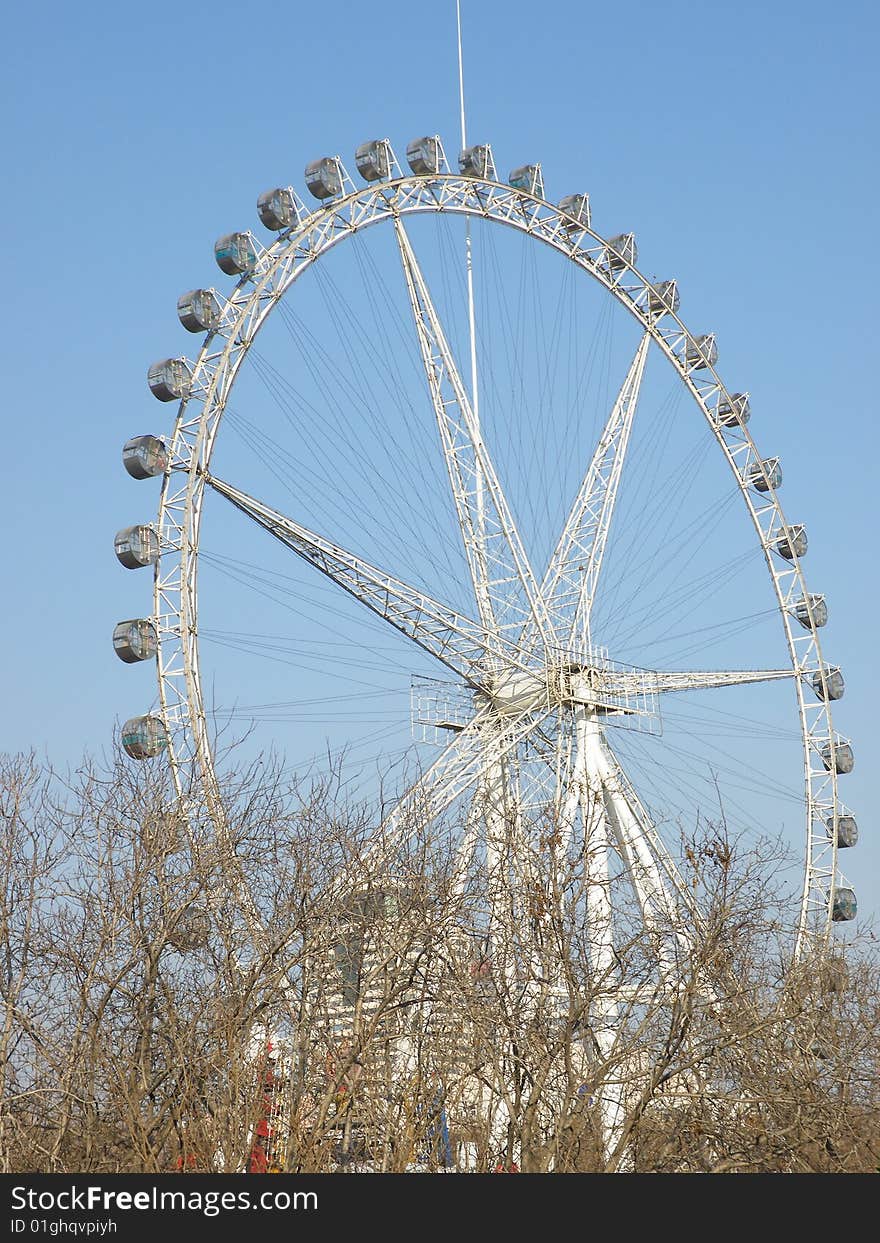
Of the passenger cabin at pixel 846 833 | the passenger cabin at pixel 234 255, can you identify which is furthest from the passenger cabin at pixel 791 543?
the passenger cabin at pixel 234 255

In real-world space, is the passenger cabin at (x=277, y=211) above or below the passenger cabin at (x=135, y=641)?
above

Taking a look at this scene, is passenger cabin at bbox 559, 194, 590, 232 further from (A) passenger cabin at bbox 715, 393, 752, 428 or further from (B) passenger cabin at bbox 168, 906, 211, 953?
(B) passenger cabin at bbox 168, 906, 211, 953

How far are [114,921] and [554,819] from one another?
21.6 ft

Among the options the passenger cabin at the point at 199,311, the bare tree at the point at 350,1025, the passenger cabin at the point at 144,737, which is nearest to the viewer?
the bare tree at the point at 350,1025

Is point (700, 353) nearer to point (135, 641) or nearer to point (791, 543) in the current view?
point (791, 543)

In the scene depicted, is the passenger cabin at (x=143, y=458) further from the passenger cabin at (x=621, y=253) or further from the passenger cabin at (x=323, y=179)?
the passenger cabin at (x=621, y=253)

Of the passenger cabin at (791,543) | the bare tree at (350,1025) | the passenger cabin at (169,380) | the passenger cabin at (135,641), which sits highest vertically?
the passenger cabin at (791,543)

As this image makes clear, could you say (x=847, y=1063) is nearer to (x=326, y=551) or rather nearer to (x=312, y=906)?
(x=312, y=906)

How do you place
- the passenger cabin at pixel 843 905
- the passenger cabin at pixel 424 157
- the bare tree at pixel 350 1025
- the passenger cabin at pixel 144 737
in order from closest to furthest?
the bare tree at pixel 350 1025, the passenger cabin at pixel 144 737, the passenger cabin at pixel 424 157, the passenger cabin at pixel 843 905

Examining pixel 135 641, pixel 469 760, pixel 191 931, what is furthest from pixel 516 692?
pixel 191 931

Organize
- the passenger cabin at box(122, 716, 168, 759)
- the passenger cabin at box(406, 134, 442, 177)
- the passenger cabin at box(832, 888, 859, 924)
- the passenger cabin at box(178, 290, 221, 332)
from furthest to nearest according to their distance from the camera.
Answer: the passenger cabin at box(832, 888, 859, 924)
the passenger cabin at box(406, 134, 442, 177)
the passenger cabin at box(178, 290, 221, 332)
the passenger cabin at box(122, 716, 168, 759)

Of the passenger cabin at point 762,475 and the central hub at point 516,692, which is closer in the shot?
the central hub at point 516,692

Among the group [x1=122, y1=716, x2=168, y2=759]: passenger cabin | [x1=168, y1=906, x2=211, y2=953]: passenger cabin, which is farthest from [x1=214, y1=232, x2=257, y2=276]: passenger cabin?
[x1=168, y1=906, x2=211, y2=953]: passenger cabin

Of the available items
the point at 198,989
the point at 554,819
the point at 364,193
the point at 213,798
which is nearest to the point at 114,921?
the point at 198,989
